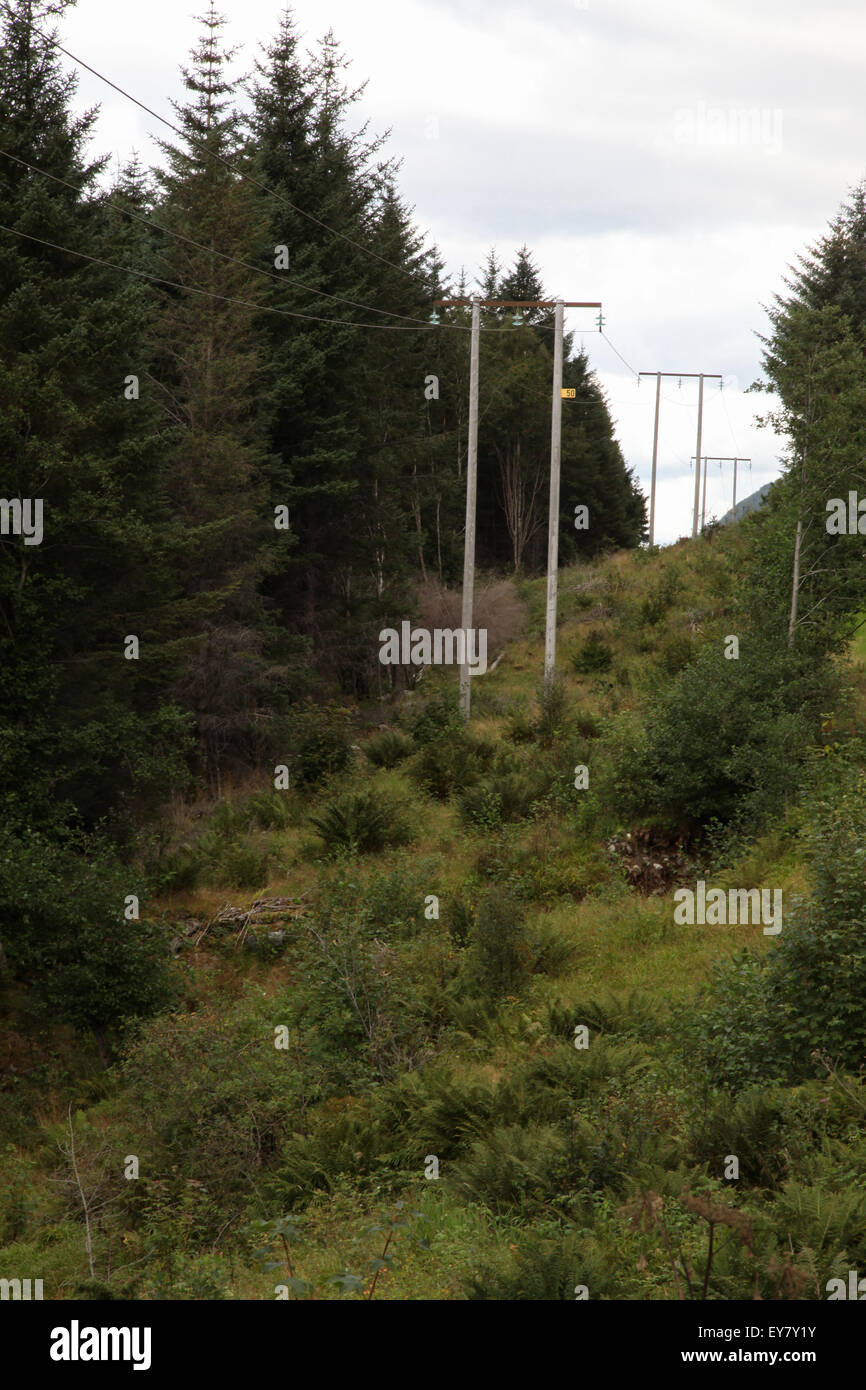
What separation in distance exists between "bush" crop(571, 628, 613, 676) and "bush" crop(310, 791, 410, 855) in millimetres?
11394

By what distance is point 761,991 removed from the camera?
9594 millimetres

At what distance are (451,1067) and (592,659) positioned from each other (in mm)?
19723

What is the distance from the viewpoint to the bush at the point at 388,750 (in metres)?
23.8

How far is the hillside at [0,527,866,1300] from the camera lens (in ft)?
23.5

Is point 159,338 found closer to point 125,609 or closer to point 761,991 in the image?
point 125,609

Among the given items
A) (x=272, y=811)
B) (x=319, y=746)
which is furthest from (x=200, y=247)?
(x=272, y=811)

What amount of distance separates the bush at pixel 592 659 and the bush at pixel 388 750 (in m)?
7.41

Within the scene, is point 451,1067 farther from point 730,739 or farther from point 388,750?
point 388,750

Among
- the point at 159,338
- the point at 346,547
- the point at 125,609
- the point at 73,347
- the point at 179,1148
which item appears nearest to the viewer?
the point at 179,1148

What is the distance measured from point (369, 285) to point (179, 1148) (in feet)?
88.8

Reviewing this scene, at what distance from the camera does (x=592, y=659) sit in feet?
97.9

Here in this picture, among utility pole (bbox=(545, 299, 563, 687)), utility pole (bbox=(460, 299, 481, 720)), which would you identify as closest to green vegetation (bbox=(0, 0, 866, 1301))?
utility pole (bbox=(460, 299, 481, 720))

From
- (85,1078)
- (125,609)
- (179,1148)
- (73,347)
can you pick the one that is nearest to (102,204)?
(73,347)
